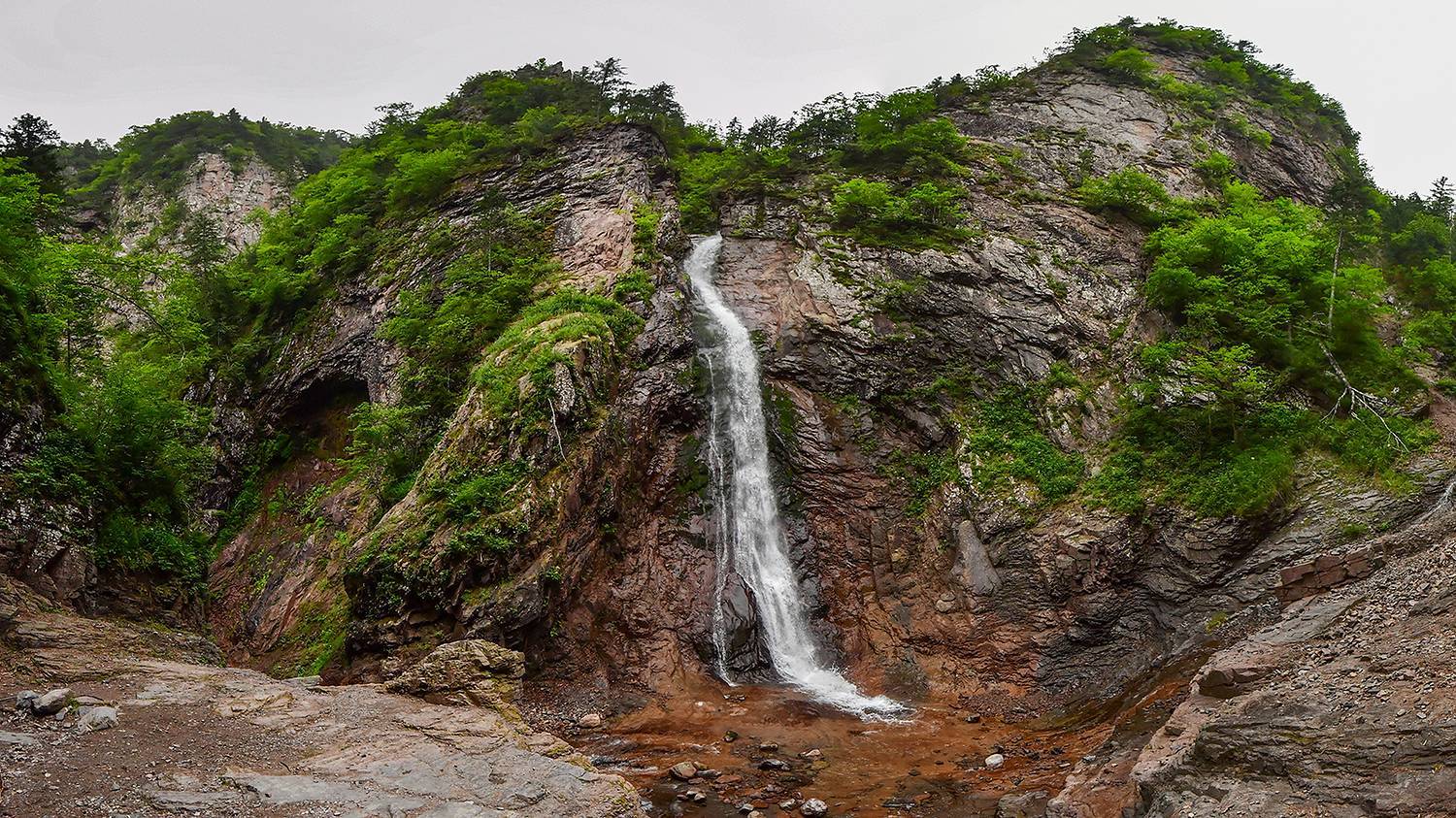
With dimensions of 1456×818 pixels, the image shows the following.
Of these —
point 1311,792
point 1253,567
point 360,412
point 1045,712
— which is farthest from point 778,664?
point 360,412

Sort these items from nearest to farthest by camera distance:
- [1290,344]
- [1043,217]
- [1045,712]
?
[1045,712], [1290,344], [1043,217]

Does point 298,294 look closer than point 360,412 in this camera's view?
No

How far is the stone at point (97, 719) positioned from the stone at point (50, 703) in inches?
10.8

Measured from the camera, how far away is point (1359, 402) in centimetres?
1889

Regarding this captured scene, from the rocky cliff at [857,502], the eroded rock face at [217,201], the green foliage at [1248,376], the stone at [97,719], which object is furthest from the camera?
the eroded rock face at [217,201]

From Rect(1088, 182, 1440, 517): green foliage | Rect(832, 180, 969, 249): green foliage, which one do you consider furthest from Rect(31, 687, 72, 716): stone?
Rect(832, 180, 969, 249): green foliage

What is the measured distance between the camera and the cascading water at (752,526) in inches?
730

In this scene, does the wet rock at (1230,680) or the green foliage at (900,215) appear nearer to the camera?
the wet rock at (1230,680)

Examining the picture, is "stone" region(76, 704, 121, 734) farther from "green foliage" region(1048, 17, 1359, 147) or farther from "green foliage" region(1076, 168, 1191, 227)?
"green foliage" region(1048, 17, 1359, 147)

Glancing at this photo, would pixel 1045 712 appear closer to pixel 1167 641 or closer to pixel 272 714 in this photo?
pixel 1167 641

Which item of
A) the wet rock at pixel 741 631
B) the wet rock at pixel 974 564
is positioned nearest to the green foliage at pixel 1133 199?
the wet rock at pixel 974 564

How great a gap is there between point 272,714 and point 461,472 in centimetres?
843

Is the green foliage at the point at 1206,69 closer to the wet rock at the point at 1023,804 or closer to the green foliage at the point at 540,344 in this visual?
the green foliage at the point at 540,344

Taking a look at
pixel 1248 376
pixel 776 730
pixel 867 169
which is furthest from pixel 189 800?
pixel 867 169
